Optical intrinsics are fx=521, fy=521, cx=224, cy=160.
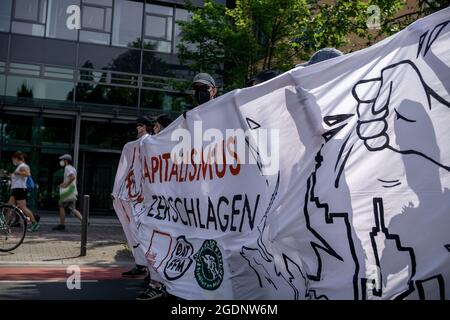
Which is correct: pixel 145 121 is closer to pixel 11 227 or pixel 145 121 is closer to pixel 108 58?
pixel 11 227

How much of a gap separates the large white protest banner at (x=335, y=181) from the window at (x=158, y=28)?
54.9 ft

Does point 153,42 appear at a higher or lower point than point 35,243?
higher

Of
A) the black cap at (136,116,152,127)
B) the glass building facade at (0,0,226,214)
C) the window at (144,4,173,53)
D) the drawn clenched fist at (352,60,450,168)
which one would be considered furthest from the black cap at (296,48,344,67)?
the window at (144,4,173,53)

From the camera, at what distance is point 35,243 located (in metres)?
10.2

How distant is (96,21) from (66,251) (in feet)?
41.2

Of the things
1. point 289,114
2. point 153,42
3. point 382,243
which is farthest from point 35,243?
point 153,42

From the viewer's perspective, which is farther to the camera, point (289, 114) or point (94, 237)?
point (94, 237)

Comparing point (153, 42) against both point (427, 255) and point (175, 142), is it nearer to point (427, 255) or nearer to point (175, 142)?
point (175, 142)

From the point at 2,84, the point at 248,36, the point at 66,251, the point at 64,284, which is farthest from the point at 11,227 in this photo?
the point at 2,84

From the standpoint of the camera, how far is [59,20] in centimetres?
1931

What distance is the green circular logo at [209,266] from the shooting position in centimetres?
393

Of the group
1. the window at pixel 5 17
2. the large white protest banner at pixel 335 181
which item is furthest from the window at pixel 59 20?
the large white protest banner at pixel 335 181

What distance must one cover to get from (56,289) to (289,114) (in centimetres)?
409

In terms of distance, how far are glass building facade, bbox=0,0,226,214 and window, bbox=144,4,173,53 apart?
0.04m
